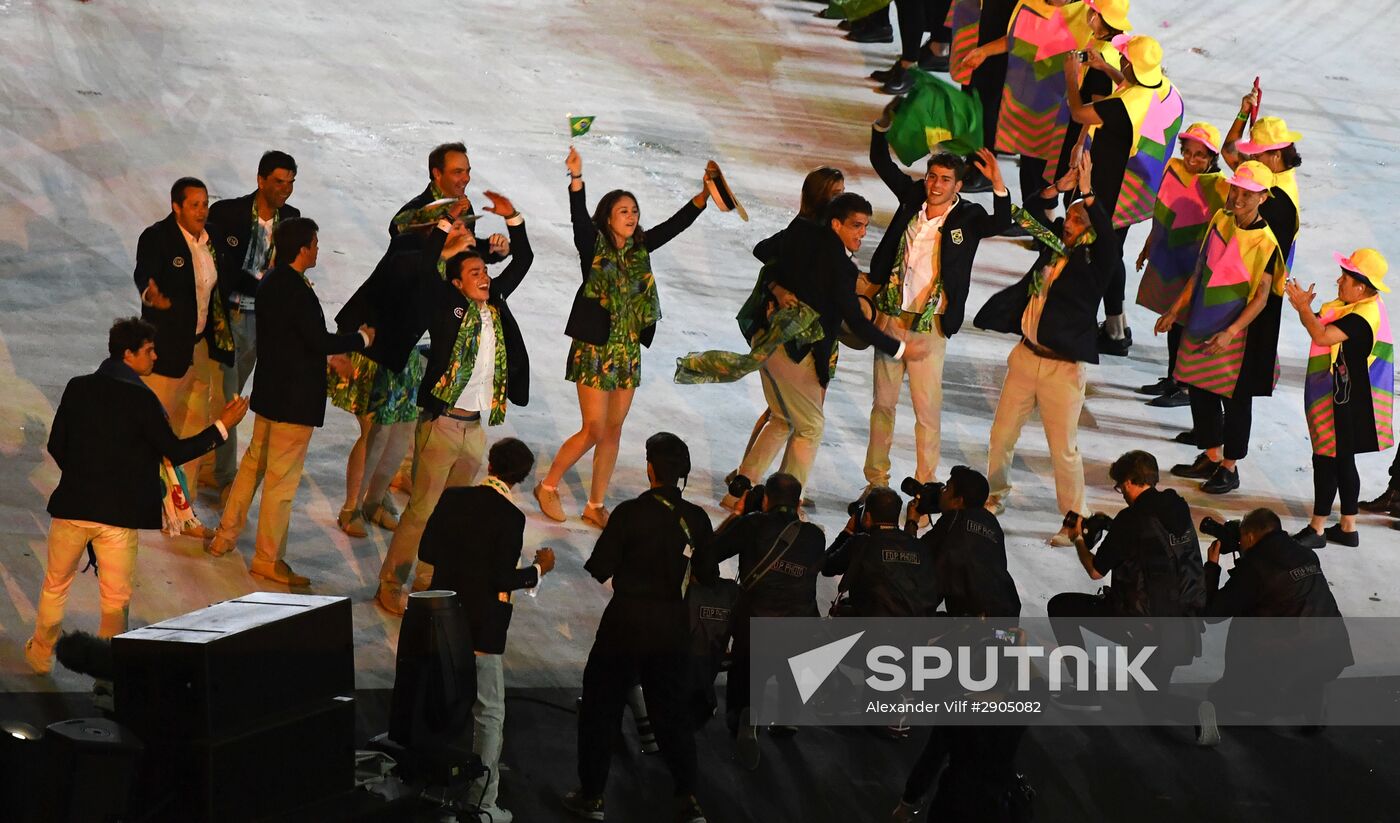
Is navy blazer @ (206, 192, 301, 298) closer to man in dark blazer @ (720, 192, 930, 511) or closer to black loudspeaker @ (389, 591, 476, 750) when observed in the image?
man in dark blazer @ (720, 192, 930, 511)

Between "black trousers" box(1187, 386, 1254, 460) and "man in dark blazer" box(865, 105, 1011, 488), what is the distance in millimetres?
1642

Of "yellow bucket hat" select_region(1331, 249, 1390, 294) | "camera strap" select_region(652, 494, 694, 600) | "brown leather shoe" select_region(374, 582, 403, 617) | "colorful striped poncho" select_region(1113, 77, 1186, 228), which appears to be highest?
"colorful striped poncho" select_region(1113, 77, 1186, 228)

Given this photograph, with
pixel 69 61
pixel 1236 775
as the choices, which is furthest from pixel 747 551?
pixel 69 61

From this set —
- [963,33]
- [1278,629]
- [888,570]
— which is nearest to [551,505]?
[888,570]

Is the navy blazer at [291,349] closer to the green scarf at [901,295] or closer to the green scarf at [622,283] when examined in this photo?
the green scarf at [622,283]

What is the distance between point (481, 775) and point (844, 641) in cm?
176

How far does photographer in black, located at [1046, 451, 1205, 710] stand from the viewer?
7.15 meters

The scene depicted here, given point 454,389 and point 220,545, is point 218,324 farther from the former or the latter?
point 454,389

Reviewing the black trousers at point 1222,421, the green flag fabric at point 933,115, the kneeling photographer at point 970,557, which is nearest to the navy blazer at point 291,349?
the kneeling photographer at point 970,557

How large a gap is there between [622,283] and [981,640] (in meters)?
2.30

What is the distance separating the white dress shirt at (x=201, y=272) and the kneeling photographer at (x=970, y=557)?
3166mm

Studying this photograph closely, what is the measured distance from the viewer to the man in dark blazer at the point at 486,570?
19.9 feet

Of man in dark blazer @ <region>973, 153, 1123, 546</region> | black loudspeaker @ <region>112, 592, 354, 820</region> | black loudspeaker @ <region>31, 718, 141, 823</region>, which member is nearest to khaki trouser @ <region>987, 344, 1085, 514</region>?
man in dark blazer @ <region>973, 153, 1123, 546</region>

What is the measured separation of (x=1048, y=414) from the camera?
27.7ft
